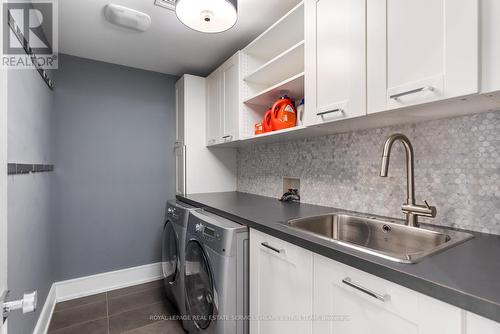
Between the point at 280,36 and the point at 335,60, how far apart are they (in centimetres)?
74

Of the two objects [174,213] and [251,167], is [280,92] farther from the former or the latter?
[174,213]

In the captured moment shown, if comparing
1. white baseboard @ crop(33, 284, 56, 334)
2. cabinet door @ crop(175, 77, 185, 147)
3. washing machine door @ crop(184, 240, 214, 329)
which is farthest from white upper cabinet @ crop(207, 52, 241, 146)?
white baseboard @ crop(33, 284, 56, 334)

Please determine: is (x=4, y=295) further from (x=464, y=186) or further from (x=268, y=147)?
(x=268, y=147)

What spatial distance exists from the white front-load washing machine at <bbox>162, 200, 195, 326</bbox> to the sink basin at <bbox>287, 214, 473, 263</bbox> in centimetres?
96

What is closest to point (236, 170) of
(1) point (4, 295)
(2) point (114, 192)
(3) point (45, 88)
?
(2) point (114, 192)

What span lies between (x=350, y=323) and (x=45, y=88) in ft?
8.76

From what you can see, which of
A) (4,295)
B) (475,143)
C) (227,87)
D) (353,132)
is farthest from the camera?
(227,87)

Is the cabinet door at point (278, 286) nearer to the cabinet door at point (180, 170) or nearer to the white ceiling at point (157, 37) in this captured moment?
the cabinet door at point (180, 170)

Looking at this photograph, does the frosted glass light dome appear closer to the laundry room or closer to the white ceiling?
the laundry room

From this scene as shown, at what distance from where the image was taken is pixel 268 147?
7.71 ft

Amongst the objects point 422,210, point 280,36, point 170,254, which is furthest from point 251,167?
point 422,210

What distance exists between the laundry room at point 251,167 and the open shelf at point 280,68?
18mm

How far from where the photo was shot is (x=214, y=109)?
2520 millimetres

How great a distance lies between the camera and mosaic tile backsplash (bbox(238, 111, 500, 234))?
1.01 metres
